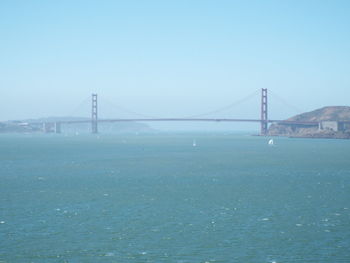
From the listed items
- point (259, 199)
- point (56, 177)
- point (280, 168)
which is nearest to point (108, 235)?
point (259, 199)

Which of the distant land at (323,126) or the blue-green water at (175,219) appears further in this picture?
the distant land at (323,126)

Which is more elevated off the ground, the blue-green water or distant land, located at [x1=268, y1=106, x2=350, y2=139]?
distant land, located at [x1=268, y1=106, x2=350, y2=139]

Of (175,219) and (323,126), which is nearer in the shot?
(175,219)

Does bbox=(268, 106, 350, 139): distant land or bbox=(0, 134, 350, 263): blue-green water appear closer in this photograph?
bbox=(0, 134, 350, 263): blue-green water

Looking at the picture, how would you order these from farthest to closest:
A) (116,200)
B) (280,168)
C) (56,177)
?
1. (280,168)
2. (56,177)
3. (116,200)

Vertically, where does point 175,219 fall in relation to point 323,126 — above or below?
below

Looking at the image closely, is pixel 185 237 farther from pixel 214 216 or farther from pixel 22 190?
pixel 22 190

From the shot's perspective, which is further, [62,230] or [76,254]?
[62,230]

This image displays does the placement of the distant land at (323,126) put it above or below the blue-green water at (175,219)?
above
